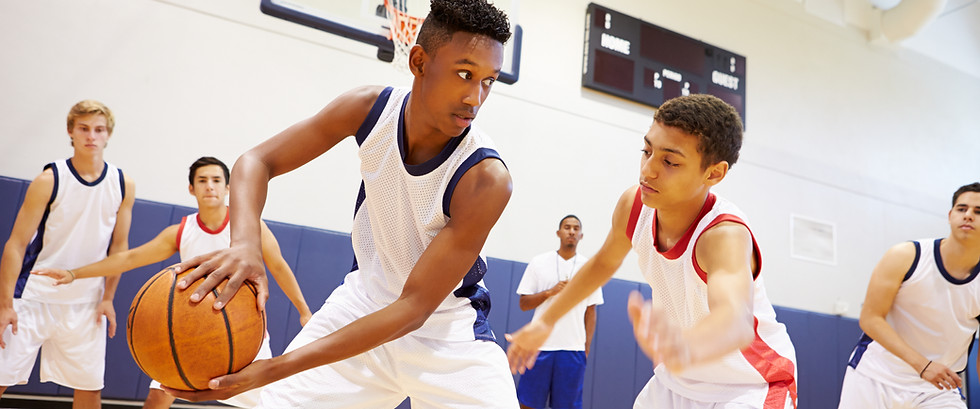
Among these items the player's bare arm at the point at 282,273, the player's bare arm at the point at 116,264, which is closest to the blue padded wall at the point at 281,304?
the player's bare arm at the point at 116,264

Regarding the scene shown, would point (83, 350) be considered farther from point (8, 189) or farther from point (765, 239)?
point (765, 239)

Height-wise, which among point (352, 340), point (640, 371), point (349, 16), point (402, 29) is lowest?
point (640, 371)

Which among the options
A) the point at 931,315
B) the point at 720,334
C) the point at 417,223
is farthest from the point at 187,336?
the point at 931,315

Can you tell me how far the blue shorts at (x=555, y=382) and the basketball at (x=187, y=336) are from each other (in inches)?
171

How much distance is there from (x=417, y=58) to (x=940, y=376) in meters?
3.28

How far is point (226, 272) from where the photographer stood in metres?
1.53

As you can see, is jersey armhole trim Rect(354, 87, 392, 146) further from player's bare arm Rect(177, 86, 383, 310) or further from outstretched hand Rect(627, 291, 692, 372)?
outstretched hand Rect(627, 291, 692, 372)

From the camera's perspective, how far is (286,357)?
61.7 inches

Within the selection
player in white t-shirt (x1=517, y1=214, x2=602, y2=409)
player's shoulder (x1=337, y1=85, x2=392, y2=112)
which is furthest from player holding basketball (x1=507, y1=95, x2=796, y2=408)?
player in white t-shirt (x1=517, y1=214, x2=602, y2=409)

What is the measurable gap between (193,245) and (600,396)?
15.1 ft

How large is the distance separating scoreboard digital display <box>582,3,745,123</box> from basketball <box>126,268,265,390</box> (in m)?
6.62

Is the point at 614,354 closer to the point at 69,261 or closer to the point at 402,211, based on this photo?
the point at 69,261

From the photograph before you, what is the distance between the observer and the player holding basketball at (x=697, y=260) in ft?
7.06

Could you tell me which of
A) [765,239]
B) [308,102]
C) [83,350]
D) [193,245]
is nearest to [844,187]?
[765,239]
